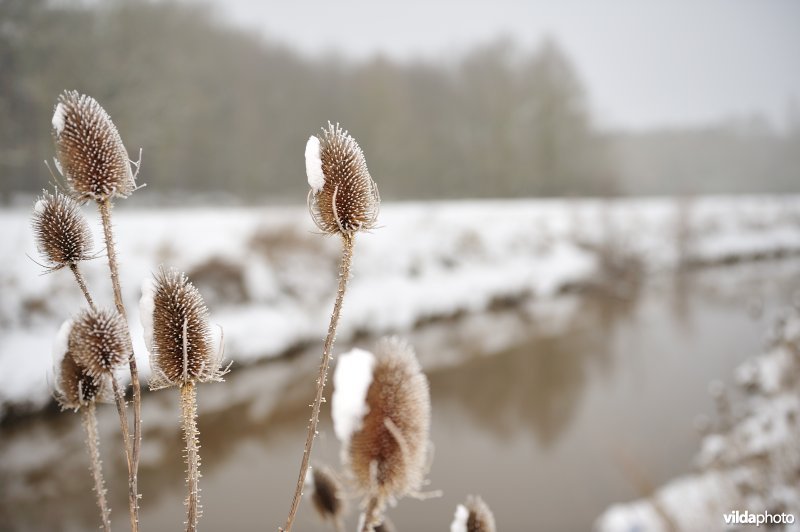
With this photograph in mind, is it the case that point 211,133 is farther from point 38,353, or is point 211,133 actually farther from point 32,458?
point 32,458

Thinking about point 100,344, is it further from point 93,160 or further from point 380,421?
point 380,421

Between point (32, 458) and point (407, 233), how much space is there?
1073 centimetres

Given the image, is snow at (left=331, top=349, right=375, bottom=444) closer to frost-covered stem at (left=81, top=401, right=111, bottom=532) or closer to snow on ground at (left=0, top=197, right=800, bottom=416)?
frost-covered stem at (left=81, top=401, right=111, bottom=532)

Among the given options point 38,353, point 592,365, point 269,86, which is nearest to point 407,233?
point 592,365

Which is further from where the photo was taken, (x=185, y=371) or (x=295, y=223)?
(x=295, y=223)

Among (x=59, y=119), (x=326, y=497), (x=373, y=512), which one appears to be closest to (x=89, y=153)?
(x=59, y=119)

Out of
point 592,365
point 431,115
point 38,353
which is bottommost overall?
point 592,365

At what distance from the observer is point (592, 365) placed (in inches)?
405

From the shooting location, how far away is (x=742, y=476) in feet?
15.4

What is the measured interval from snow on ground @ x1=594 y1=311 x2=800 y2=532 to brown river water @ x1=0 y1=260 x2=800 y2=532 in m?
0.50

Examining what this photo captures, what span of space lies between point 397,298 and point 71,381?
452 inches

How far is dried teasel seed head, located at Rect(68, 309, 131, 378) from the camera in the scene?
0.91 meters

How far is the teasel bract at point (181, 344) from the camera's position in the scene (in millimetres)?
864

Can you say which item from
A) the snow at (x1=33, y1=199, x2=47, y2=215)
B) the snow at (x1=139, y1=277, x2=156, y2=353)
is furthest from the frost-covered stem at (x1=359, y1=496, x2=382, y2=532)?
the snow at (x1=33, y1=199, x2=47, y2=215)
